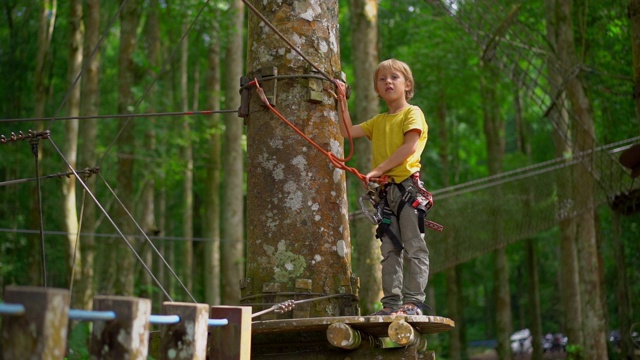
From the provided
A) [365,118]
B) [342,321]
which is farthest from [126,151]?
[342,321]

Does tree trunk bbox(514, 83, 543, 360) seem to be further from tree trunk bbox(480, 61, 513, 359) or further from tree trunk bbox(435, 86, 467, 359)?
tree trunk bbox(435, 86, 467, 359)

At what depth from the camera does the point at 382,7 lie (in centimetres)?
2127

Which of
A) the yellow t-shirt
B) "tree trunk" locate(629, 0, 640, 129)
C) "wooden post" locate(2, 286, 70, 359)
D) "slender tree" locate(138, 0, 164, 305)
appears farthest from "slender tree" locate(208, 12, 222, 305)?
"wooden post" locate(2, 286, 70, 359)

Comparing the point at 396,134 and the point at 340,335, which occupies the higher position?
the point at 396,134

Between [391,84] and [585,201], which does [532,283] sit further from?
[391,84]

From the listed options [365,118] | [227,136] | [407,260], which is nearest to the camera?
[407,260]

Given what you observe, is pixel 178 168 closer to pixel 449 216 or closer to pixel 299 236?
pixel 449 216

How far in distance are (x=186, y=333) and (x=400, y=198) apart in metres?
1.74

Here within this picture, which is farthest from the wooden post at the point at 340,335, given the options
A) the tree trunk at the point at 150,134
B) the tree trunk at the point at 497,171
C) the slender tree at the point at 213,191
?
the tree trunk at the point at 150,134

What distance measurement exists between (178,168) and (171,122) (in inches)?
37.6

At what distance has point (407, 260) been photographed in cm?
435

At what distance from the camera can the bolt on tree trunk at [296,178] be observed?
13.7 feet

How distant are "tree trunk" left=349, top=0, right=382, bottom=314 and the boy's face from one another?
5.24m

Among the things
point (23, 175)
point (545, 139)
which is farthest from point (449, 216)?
point (23, 175)
